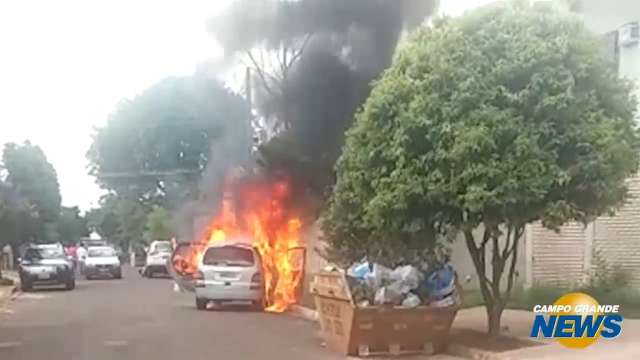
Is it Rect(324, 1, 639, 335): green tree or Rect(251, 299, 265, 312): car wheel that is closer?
Rect(324, 1, 639, 335): green tree

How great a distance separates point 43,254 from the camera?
30.0m

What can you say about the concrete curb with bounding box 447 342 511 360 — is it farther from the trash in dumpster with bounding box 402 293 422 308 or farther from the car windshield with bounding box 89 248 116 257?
the car windshield with bounding box 89 248 116 257

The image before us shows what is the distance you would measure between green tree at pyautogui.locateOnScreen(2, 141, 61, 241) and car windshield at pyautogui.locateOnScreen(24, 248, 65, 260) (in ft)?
37.0

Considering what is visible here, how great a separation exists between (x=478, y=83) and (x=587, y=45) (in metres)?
1.41

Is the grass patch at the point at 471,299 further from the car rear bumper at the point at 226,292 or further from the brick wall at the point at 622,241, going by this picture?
the car rear bumper at the point at 226,292

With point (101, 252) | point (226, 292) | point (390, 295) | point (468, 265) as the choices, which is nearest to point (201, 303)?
point (226, 292)

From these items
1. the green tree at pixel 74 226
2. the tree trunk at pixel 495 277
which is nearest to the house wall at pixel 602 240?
the tree trunk at pixel 495 277

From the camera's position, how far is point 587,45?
39.5 feet

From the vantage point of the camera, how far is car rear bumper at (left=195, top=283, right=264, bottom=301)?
803 inches

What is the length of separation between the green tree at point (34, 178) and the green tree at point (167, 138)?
2719mm

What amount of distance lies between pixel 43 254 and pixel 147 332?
50.5ft

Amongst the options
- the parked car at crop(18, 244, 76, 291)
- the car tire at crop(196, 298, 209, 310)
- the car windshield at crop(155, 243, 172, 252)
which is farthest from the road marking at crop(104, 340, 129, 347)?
the car windshield at crop(155, 243, 172, 252)

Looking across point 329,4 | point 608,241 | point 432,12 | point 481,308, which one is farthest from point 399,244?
point 329,4

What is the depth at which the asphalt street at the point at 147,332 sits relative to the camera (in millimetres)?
12828
